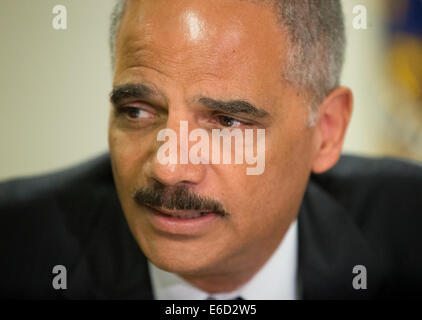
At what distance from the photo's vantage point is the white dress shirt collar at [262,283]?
1255 millimetres

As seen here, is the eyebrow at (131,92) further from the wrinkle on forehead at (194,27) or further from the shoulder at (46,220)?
the shoulder at (46,220)

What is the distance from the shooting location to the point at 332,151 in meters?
1.24

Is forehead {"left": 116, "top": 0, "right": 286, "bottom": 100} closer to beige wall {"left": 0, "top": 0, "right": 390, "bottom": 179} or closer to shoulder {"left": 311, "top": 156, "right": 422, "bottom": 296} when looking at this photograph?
beige wall {"left": 0, "top": 0, "right": 390, "bottom": 179}

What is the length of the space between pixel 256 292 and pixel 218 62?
23.4 inches

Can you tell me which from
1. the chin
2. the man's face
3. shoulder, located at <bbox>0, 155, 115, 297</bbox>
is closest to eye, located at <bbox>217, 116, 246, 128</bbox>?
the man's face

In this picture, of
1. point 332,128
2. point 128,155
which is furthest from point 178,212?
point 332,128

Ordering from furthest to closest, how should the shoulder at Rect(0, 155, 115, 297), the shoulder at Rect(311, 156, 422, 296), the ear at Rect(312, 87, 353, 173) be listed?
the shoulder at Rect(311, 156, 422, 296), the shoulder at Rect(0, 155, 115, 297), the ear at Rect(312, 87, 353, 173)

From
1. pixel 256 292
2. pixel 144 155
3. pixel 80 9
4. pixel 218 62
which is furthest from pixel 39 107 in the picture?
pixel 256 292

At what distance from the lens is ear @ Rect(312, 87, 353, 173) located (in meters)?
1.21

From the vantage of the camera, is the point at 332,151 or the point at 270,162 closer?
the point at 270,162

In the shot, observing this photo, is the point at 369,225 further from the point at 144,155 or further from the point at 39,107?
the point at 39,107

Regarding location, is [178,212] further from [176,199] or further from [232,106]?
[232,106]

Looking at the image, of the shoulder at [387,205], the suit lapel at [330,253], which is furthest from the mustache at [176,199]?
the shoulder at [387,205]

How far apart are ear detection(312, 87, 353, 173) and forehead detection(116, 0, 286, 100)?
0.26 meters
